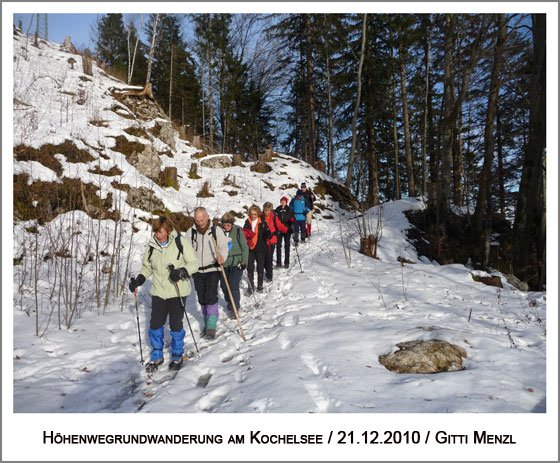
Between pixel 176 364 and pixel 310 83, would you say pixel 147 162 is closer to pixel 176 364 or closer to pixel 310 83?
pixel 176 364

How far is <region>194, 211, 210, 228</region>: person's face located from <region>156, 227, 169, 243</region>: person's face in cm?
69

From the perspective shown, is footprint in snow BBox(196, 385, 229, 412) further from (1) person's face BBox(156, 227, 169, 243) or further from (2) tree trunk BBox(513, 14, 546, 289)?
(2) tree trunk BBox(513, 14, 546, 289)

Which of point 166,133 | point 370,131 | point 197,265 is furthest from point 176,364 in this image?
point 370,131

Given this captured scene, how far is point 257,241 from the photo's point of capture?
6062 mm

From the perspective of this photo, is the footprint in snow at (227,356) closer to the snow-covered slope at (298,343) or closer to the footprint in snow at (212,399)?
the snow-covered slope at (298,343)

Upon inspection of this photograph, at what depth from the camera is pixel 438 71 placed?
15258 millimetres

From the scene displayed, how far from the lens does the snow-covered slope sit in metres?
2.42

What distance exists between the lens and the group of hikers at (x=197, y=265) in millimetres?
3463

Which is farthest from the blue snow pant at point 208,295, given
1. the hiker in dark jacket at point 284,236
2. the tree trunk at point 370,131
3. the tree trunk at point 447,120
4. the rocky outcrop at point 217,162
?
the tree trunk at point 370,131

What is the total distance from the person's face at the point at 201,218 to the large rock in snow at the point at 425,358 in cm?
301

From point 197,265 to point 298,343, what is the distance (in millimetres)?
1667

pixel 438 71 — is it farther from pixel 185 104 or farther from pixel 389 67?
pixel 185 104

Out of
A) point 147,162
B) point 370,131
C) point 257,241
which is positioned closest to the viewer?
point 257,241

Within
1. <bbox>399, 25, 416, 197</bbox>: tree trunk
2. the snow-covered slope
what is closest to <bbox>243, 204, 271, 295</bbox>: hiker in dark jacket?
the snow-covered slope
